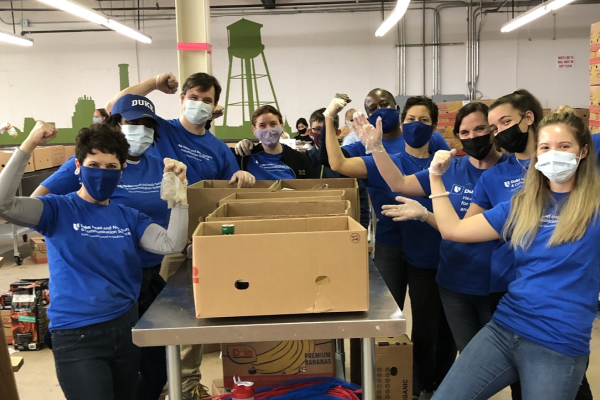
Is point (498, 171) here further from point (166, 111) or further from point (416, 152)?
point (166, 111)

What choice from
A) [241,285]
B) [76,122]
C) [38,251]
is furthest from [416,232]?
[76,122]

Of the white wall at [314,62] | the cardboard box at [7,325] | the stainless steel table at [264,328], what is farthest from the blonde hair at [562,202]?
the white wall at [314,62]

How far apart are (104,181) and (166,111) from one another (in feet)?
26.5

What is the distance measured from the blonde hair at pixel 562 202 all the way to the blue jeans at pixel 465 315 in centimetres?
41

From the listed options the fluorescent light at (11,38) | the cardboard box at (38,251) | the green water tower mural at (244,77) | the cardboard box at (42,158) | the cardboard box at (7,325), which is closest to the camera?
the cardboard box at (7,325)

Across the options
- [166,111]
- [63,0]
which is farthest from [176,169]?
[166,111]

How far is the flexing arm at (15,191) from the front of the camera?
4.98 ft

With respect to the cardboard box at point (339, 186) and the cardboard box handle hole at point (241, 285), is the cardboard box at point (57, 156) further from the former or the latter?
the cardboard box handle hole at point (241, 285)

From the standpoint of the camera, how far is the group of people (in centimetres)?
150

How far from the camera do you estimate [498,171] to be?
1.88 m

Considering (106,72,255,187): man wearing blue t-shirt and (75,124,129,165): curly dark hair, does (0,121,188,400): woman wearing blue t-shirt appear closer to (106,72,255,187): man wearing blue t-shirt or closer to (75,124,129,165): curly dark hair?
(75,124,129,165): curly dark hair

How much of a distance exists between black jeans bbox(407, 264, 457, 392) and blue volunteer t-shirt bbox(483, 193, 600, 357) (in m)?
0.77

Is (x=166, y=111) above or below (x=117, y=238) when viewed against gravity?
above

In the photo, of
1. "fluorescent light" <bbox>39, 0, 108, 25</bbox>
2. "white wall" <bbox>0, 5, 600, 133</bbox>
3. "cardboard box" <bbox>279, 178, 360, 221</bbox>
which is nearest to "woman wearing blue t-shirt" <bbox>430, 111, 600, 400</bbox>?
"cardboard box" <bbox>279, 178, 360, 221</bbox>
